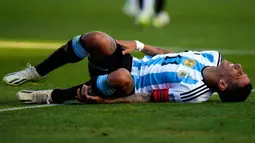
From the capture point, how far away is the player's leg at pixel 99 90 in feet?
32.1

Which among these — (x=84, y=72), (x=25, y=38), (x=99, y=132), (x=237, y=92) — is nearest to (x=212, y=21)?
(x=25, y=38)

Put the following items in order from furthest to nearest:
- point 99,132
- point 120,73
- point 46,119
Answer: point 120,73, point 46,119, point 99,132

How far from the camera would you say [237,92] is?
1026 centimetres

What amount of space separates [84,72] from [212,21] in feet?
44.7

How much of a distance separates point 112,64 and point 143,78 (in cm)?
33

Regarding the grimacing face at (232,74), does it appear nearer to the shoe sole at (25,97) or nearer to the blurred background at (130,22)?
the shoe sole at (25,97)

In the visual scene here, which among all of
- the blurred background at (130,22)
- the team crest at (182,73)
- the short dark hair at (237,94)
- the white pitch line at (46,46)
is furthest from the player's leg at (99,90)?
the blurred background at (130,22)

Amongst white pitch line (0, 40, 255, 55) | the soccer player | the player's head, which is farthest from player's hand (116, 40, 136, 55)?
the soccer player

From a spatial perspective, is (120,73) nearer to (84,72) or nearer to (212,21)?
(84,72)

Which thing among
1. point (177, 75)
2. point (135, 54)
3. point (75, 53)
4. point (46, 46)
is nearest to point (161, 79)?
point (177, 75)

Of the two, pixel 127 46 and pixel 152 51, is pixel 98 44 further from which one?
pixel 152 51

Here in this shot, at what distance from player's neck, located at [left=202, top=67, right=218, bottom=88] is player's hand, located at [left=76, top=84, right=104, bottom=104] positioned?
97cm

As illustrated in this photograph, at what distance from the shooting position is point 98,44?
10133mm

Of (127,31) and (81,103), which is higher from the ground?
(127,31)
